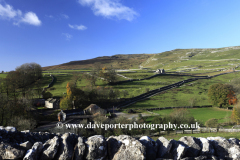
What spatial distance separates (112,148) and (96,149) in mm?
756

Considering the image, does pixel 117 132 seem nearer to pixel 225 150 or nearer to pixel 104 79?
pixel 225 150

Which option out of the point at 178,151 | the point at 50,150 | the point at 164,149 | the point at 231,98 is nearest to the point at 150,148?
the point at 164,149

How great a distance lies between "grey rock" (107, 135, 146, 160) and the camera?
6031 mm

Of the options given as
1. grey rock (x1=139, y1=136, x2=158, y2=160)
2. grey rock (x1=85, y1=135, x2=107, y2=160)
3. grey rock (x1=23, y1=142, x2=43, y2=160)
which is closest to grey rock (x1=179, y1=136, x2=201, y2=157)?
grey rock (x1=139, y1=136, x2=158, y2=160)

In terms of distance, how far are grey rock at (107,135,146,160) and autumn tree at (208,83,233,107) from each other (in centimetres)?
6169

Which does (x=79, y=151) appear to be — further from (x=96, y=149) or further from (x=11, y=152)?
(x=11, y=152)

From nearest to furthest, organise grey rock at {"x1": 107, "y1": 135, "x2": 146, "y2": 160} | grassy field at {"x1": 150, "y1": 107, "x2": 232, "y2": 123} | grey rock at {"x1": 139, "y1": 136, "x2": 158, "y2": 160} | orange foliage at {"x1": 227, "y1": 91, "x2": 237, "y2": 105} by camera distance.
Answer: grey rock at {"x1": 107, "y1": 135, "x2": 146, "y2": 160} < grey rock at {"x1": 139, "y1": 136, "x2": 158, "y2": 160} < grassy field at {"x1": 150, "y1": 107, "x2": 232, "y2": 123} < orange foliage at {"x1": 227, "y1": 91, "x2": 237, "y2": 105}

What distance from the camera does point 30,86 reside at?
65.1 metres

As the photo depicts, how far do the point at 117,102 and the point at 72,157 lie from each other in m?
55.0

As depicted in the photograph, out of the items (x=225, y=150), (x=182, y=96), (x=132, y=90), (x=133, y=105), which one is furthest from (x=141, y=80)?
(x=225, y=150)

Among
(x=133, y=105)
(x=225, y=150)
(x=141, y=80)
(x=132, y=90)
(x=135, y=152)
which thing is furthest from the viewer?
(x=141, y=80)

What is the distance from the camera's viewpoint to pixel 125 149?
6.25m

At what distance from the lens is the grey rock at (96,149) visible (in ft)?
20.0

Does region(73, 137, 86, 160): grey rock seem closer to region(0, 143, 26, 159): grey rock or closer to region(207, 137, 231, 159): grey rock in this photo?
region(0, 143, 26, 159): grey rock
